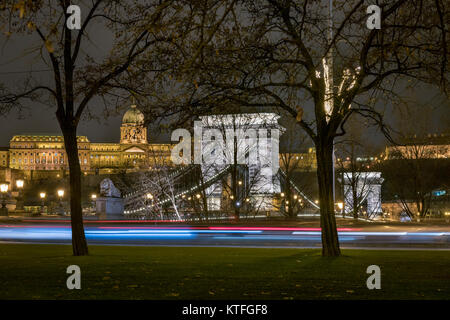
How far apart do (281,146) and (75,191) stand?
3296 centimetres

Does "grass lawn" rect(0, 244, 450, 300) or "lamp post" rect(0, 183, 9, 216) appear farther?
"lamp post" rect(0, 183, 9, 216)

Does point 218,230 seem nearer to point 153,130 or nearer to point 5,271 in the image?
point 153,130

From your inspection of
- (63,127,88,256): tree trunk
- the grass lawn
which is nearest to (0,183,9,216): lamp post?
(63,127,88,256): tree trunk

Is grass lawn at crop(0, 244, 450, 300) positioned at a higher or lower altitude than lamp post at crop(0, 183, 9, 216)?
lower

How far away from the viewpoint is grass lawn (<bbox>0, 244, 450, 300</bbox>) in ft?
29.4

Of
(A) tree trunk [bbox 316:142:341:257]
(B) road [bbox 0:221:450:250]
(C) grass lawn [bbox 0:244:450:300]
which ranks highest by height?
(A) tree trunk [bbox 316:142:341:257]

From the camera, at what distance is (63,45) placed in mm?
15500

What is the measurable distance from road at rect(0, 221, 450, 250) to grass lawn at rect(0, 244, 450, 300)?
801cm

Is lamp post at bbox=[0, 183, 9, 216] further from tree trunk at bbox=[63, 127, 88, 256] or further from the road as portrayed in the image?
tree trunk at bbox=[63, 127, 88, 256]

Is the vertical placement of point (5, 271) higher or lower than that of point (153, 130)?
lower

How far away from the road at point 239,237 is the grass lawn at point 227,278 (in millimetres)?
8013

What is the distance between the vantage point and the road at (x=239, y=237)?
22.7 metres
